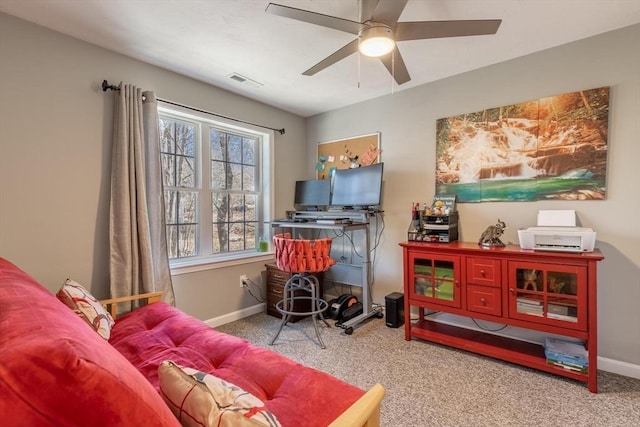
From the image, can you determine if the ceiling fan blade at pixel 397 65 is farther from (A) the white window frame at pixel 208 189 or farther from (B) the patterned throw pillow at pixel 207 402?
(B) the patterned throw pillow at pixel 207 402

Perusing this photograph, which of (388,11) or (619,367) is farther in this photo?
(619,367)

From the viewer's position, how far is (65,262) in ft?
7.08

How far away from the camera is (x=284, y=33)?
2148mm

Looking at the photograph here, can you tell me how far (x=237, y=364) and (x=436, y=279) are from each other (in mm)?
1783

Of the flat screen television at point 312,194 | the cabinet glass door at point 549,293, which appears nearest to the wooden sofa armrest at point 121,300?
the flat screen television at point 312,194

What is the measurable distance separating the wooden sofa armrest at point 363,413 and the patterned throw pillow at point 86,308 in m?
1.46

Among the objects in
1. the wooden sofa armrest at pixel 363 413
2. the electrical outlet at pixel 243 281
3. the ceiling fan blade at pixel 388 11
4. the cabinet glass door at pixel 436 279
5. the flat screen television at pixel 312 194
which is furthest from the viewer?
the flat screen television at pixel 312 194

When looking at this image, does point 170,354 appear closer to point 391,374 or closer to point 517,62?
point 391,374

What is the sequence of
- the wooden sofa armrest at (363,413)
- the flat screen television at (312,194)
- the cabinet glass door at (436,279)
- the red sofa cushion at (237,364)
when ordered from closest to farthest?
1. the wooden sofa armrest at (363,413)
2. the red sofa cushion at (237,364)
3. the cabinet glass door at (436,279)
4. the flat screen television at (312,194)

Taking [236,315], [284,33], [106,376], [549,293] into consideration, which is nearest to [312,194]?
[236,315]

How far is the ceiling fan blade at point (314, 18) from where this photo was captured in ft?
4.99

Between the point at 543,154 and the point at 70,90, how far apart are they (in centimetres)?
361

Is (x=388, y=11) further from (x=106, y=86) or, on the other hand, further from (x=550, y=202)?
(x=106, y=86)

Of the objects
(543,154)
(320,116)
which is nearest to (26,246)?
(320,116)
